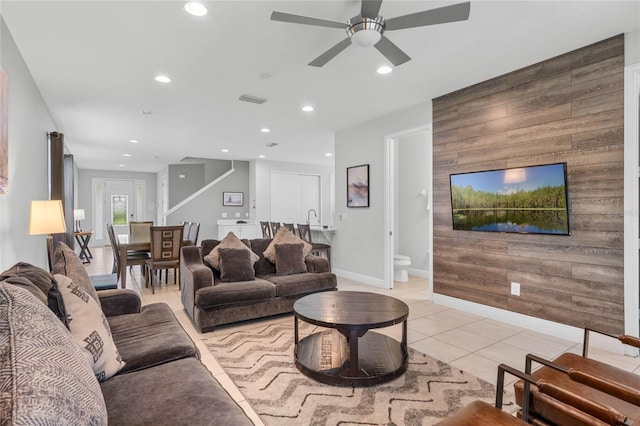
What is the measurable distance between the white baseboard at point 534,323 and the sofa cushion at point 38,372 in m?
3.73

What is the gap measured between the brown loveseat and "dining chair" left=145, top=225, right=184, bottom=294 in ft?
4.43

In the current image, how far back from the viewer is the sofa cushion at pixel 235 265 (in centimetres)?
369

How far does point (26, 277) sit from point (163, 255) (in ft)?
11.9

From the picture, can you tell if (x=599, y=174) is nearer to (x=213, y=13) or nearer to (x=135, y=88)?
(x=213, y=13)

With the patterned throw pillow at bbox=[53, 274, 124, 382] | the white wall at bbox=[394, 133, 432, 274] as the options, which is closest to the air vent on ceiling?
the white wall at bbox=[394, 133, 432, 274]

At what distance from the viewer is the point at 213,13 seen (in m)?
2.45

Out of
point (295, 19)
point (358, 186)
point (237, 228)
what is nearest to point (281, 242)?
point (358, 186)

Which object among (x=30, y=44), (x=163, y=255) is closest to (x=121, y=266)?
(x=163, y=255)

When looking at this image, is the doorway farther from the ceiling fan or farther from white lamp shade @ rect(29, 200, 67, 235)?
the ceiling fan

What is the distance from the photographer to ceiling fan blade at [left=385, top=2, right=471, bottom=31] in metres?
1.98

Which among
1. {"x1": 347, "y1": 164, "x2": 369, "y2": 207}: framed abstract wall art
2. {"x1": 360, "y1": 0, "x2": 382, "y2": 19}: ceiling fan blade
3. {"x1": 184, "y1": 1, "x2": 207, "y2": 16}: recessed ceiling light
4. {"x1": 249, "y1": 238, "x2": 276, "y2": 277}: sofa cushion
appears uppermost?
{"x1": 184, "y1": 1, "x2": 207, "y2": 16}: recessed ceiling light

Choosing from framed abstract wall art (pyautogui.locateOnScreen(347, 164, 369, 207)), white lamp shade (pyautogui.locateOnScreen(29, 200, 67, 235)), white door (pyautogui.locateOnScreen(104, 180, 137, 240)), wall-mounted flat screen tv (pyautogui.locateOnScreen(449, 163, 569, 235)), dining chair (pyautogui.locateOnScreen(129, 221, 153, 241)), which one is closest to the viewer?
white lamp shade (pyautogui.locateOnScreen(29, 200, 67, 235))

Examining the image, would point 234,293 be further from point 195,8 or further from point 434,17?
point 434,17

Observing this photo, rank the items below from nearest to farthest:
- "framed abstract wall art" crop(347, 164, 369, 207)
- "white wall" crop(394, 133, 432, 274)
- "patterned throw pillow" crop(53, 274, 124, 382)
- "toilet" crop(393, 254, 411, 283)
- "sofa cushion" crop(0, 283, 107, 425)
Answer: "sofa cushion" crop(0, 283, 107, 425)
"patterned throw pillow" crop(53, 274, 124, 382)
"framed abstract wall art" crop(347, 164, 369, 207)
"toilet" crop(393, 254, 411, 283)
"white wall" crop(394, 133, 432, 274)
